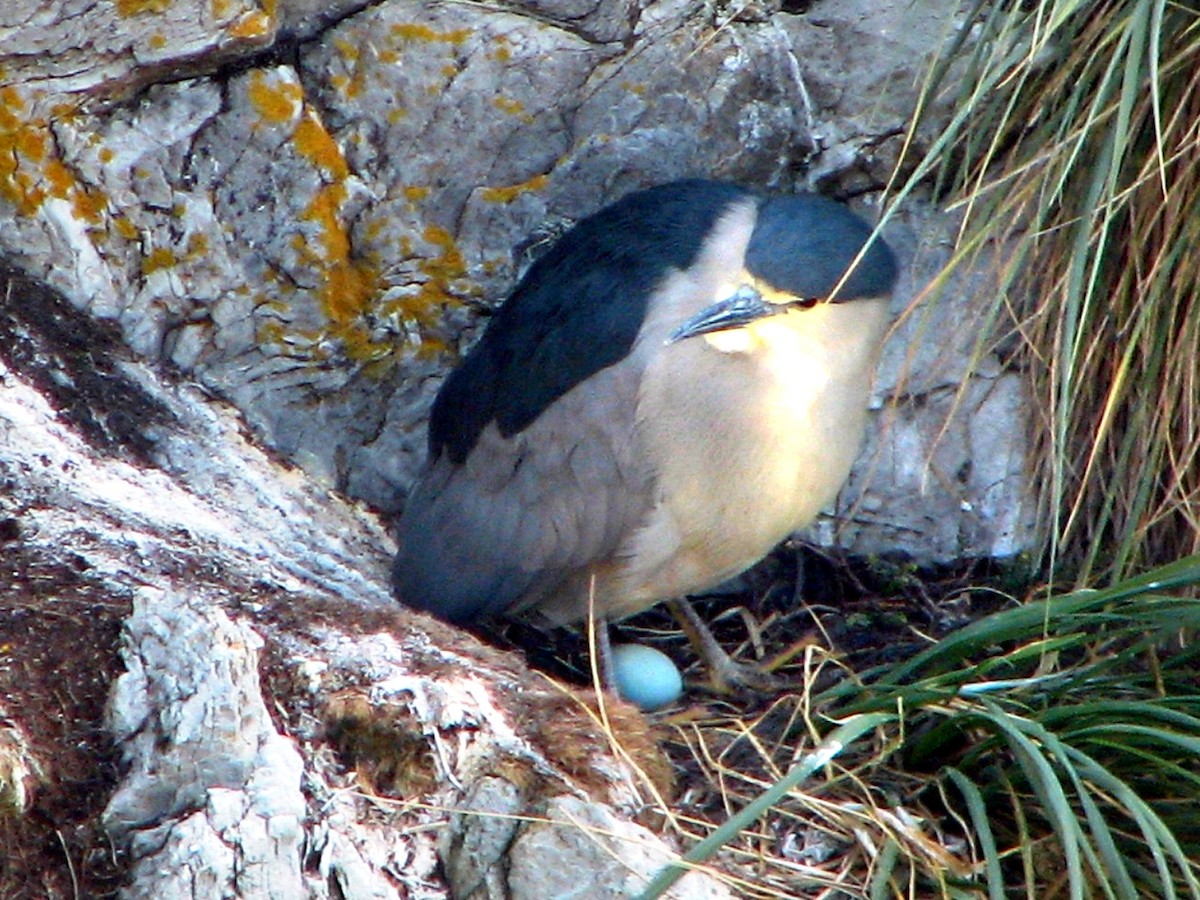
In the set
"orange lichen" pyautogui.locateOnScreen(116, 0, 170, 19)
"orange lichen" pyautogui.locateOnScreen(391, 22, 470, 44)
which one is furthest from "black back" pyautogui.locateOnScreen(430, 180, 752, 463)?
"orange lichen" pyautogui.locateOnScreen(116, 0, 170, 19)

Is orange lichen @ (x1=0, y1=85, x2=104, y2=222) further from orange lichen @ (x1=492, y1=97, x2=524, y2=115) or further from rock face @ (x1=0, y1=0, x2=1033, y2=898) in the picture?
orange lichen @ (x1=492, y1=97, x2=524, y2=115)

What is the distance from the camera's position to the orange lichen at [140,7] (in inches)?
128

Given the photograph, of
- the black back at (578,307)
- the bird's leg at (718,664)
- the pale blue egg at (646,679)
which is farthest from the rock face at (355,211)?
the pale blue egg at (646,679)

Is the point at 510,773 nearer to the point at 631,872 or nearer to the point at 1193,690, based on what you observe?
the point at 631,872

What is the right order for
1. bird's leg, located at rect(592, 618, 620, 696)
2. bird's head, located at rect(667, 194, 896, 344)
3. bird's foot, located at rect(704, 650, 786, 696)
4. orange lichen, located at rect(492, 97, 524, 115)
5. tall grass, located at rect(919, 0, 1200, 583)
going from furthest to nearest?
orange lichen, located at rect(492, 97, 524, 115) < bird's foot, located at rect(704, 650, 786, 696) < bird's leg, located at rect(592, 618, 620, 696) < bird's head, located at rect(667, 194, 896, 344) < tall grass, located at rect(919, 0, 1200, 583)

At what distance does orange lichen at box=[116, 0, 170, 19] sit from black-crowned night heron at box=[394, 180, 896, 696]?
0.93m

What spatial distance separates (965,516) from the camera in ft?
11.6

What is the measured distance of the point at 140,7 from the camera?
3266mm

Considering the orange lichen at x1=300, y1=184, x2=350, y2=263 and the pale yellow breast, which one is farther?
the orange lichen at x1=300, y1=184, x2=350, y2=263

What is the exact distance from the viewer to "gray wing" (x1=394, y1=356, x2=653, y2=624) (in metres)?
3.01

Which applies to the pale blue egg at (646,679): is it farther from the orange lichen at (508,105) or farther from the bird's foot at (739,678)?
the orange lichen at (508,105)

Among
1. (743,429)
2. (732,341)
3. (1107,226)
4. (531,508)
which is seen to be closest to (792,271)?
(732,341)

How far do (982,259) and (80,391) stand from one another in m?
1.84

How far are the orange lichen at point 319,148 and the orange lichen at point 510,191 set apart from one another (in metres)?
0.31
